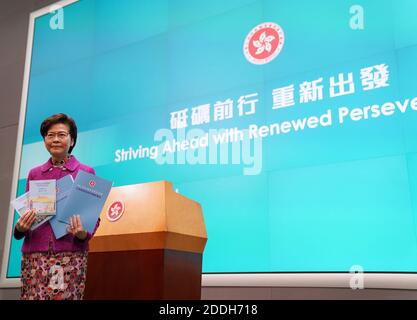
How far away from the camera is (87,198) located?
1.52 m

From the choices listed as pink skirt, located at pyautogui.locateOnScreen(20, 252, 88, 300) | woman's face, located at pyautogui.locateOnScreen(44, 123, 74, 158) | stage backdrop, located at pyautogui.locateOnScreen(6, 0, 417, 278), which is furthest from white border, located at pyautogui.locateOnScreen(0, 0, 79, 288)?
woman's face, located at pyautogui.locateOnScreen(44, 123, 74, 158)

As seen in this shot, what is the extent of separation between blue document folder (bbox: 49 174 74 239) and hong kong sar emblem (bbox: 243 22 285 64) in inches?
39.3

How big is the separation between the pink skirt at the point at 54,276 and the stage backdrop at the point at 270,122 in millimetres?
606

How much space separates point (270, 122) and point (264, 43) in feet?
1.23

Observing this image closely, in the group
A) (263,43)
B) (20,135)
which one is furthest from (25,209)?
(20,135)

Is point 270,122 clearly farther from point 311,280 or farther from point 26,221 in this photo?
point 26,221

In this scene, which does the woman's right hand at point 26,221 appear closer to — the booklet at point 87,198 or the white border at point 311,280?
the booklet at point 87,198

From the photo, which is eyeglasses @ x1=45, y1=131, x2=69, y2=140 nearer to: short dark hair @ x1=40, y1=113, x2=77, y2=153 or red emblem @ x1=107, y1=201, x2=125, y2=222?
short dark hair @ x1=40, y1=113, x2=77, y2=153

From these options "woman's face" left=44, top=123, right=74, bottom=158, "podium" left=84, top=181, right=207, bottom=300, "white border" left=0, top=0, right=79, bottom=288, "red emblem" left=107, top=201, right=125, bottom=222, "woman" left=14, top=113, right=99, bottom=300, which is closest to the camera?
"podium" left=84, top=181, right=207, bottom=300

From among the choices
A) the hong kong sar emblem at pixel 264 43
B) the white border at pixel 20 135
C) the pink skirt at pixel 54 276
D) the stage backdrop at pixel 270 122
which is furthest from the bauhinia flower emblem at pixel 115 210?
the white border at pixel 20 135

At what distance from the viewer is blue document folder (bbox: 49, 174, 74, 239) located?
5.16 feet

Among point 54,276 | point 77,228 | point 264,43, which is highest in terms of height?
point 264,43

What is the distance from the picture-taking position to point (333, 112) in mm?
1862

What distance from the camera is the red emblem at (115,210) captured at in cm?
Answer: 146
